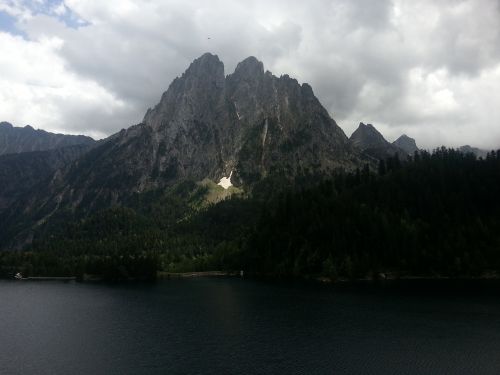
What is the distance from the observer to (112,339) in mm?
109000

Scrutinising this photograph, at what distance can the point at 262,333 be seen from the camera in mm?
110500

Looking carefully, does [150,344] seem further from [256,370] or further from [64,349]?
[256,370]

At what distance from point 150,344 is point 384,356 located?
162ft

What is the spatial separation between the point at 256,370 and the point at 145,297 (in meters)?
102

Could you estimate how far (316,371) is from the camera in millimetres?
82000

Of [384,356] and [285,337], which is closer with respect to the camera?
[384,356]

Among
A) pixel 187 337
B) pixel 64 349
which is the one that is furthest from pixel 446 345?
pixel 64 349

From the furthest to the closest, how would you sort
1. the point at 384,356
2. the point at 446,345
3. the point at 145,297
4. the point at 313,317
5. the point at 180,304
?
the point at 145,297, the point at 180,304, the point at 313,317, the point at 446,345, the point at 384,356

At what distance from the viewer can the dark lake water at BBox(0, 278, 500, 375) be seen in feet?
283

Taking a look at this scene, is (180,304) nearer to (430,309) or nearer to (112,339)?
(112,339)

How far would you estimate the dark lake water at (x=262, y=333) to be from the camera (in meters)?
86.2

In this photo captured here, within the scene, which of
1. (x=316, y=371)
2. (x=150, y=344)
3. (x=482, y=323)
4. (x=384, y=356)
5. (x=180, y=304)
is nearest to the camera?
(x=316, y=371)

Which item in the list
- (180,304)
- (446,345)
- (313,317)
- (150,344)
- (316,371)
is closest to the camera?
(316,371)

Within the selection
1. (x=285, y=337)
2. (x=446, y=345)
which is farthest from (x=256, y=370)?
(x=446, y=345)
